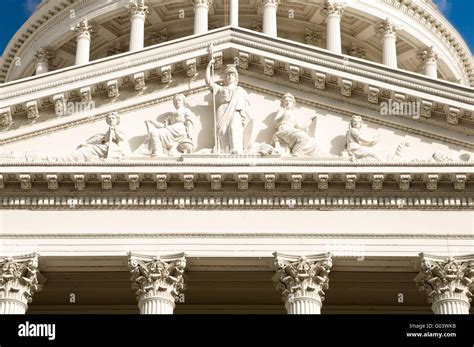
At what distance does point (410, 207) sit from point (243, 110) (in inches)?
192

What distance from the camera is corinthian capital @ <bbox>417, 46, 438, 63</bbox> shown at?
59344 millimetres

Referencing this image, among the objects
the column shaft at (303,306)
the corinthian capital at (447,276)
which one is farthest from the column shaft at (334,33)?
the column shaft at (303,306)

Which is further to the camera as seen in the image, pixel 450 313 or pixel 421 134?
pixel 421 134

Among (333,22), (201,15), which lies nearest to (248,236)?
(201,15)

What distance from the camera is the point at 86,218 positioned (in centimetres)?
3516

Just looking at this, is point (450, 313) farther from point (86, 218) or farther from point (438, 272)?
point (86, 218)

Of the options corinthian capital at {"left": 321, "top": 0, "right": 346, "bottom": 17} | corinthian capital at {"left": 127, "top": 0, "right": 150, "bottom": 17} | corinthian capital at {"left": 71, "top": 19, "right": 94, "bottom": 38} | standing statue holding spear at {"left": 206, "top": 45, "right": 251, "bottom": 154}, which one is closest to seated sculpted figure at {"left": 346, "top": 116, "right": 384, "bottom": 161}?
standing statue holding spear at {"left": 206, "top": 45, "right": 251, "bottom": 154}

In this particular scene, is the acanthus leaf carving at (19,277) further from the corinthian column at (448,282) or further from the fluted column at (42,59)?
the fluted column at (42,59)

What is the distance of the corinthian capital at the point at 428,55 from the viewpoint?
5934 centimetres

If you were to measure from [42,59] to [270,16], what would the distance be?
9.93 meters

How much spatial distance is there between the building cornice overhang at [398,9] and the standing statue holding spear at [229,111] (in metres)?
22.3
